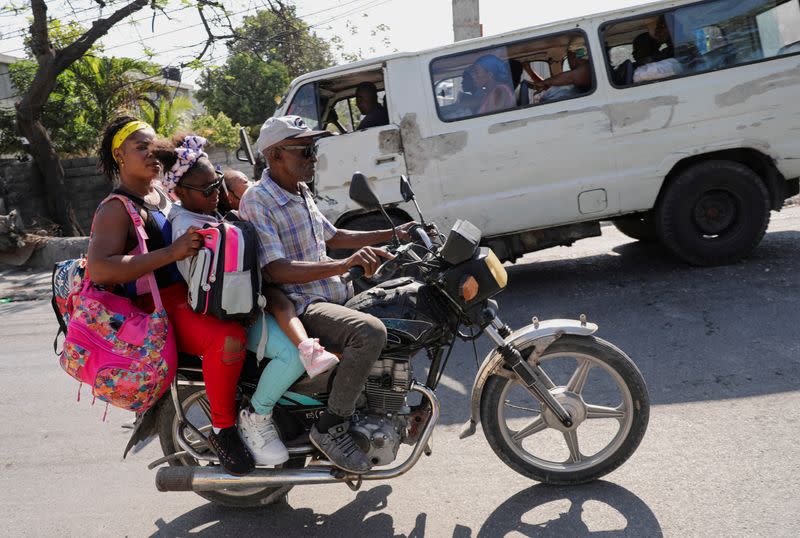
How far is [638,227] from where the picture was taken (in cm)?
703

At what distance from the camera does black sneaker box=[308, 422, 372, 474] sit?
109 inches

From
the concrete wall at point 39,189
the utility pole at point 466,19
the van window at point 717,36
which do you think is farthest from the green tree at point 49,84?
the van window at point 717,36

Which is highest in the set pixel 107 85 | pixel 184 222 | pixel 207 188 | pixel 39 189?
pixel 107 85

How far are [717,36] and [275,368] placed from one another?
16.7 ft

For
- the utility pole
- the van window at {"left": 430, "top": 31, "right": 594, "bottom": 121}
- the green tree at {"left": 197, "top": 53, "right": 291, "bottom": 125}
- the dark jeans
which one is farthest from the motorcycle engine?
the green tree at {"left": 197, "top": 53, "right": 291, "bottom": 125}

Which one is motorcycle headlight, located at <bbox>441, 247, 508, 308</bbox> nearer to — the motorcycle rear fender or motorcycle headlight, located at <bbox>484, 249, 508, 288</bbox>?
motorcycle headlight, located at <bbox>484, 249, 508, 288</bbox>

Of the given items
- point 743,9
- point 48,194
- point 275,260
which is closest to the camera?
point 275,260

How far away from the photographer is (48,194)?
12484 millimetres

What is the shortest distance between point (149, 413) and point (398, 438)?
1.15 m

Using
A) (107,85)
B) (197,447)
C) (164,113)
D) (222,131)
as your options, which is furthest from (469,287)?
(222,131)

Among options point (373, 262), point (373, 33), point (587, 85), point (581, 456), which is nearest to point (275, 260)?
point (373, 262)

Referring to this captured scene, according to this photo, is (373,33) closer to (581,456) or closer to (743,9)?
(743,9)

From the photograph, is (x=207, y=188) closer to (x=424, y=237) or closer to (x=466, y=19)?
(x=424, y=237)

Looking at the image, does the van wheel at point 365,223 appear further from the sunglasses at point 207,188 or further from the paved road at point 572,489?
the sunglasses at point 207,188
